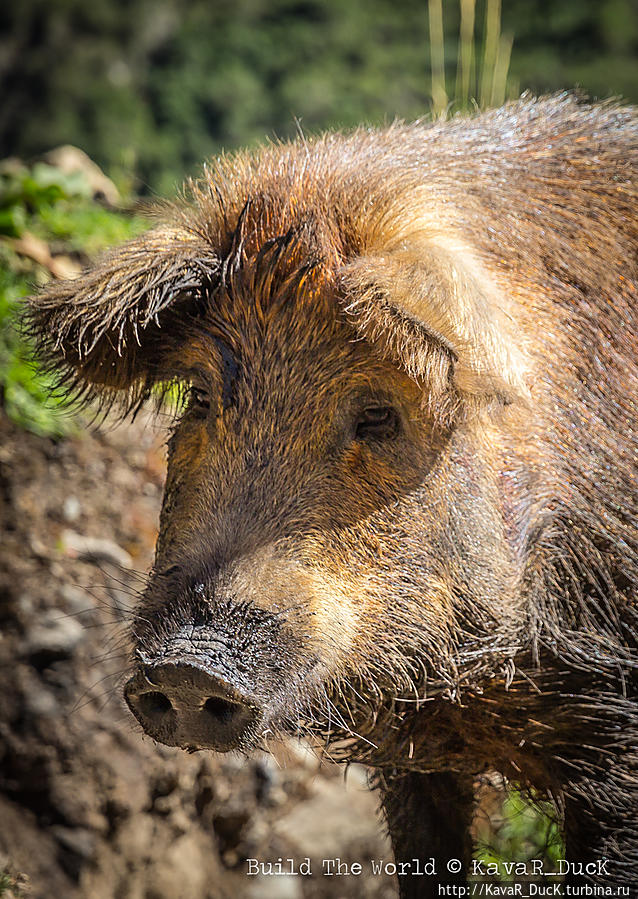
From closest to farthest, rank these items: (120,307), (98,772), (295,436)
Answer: (295,436) → (120,307) → (98,772)

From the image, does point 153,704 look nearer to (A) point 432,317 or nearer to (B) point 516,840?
(A) point 432,317

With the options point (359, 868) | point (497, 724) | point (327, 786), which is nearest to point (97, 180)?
point (327, 786)

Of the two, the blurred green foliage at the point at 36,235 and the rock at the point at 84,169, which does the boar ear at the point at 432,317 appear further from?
the rock at the point at 84,169

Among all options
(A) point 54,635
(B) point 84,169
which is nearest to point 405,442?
(A) point 54,635

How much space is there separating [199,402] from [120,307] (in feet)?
1.01

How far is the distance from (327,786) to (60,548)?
5.06 feet

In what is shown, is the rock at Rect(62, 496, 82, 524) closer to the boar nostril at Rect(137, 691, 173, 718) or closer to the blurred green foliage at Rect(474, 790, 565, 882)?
the blurred green foliage at Rect(474, 790, 565, 882)

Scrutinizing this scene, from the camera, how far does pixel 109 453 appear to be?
15.1ft

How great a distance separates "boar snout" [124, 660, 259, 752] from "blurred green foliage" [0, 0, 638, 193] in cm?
682

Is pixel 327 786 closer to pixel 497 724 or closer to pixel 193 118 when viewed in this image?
pixel 497 724

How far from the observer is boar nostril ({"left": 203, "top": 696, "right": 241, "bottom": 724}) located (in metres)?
2.04

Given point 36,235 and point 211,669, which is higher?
point 36,235

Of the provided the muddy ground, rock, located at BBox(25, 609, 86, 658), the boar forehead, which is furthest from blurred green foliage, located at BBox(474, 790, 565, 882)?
the boar forehead

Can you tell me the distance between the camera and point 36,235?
17.4 ft
